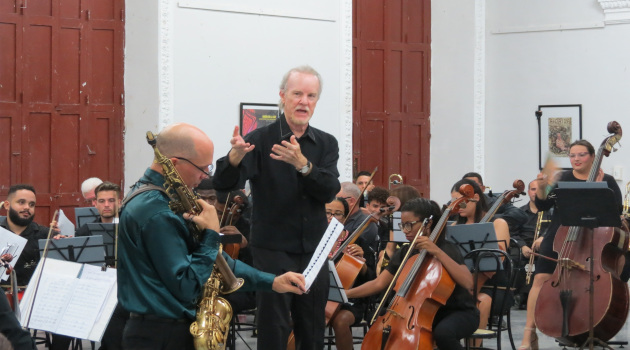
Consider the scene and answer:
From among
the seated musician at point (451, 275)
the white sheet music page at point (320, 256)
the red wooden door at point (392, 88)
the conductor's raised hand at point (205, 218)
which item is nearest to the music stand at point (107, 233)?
the seated musician at point (451, 275)

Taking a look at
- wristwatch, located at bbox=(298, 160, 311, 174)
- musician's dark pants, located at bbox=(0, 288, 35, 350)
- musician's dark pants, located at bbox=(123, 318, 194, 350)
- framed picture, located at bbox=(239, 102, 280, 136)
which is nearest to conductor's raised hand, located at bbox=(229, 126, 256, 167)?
wristwatch, located at bbox=(298, 160, 311, 174)

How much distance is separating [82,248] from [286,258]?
2.58 m

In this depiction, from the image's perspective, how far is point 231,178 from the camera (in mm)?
3725

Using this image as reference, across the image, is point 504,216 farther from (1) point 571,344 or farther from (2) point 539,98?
(2) point 539,98

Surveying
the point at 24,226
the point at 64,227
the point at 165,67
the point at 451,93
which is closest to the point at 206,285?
the point at 24,226

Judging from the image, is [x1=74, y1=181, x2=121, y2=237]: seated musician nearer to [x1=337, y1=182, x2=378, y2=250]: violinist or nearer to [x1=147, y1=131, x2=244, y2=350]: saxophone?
[x1=337, y1=182, x2=378, y2=250]: violinist

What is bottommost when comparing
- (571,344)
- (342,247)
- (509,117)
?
(571,344)

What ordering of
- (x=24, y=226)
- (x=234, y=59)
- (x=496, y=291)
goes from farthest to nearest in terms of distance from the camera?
(x=234, y=59) < (x=24, y=226) < (x=496, y=291)

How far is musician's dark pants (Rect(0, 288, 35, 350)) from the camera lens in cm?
384

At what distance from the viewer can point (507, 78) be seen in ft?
41.3

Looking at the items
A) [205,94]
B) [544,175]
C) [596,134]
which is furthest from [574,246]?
[596,134]

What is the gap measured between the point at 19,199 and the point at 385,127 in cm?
612

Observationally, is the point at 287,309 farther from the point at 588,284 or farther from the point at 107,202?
the point at 107,202

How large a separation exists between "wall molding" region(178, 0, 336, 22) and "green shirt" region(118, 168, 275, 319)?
24.4ft
